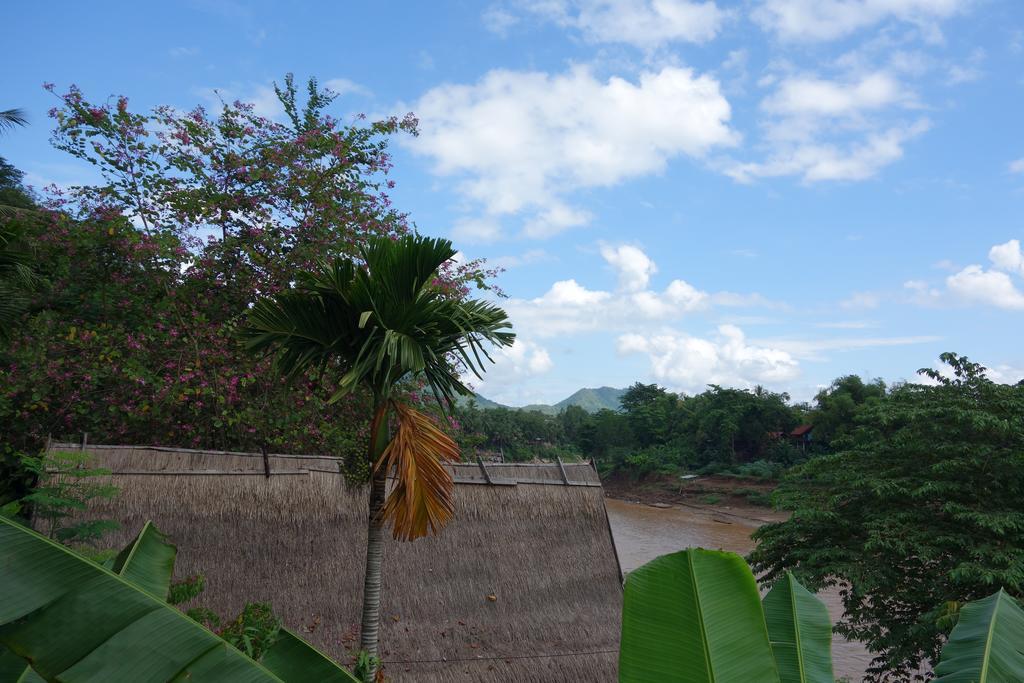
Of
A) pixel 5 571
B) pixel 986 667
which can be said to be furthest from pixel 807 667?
pixel 5 571

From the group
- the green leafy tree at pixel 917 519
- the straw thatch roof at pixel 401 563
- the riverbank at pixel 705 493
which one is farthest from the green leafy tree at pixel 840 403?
the straw thatch roof at pixel 401 563

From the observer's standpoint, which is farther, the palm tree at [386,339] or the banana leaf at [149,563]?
the palm tree at [386,339]

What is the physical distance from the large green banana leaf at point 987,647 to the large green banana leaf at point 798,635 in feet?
0.94

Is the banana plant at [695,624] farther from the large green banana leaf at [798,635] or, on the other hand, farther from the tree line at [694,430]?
Answer: the tree line at [694,430]

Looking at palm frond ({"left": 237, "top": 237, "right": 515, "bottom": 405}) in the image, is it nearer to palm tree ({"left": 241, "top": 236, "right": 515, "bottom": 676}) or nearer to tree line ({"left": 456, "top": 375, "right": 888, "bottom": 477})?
palm tree ({"left": 241, "top": 236, "right": 515, "bottom": 676})

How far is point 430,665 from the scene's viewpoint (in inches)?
216

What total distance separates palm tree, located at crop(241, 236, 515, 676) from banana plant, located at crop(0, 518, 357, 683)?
2315 mm

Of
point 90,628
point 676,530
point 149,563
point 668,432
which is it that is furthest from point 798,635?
point 668,432

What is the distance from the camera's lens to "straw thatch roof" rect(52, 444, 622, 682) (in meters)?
5.39

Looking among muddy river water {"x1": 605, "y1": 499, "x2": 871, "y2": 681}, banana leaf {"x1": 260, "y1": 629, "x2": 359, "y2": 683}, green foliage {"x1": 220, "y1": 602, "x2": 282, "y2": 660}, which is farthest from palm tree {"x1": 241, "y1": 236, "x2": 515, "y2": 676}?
muddy river water {"x1": 605, "y1": 499, "x2": 871, "y2": 681}

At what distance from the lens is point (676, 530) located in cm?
2478

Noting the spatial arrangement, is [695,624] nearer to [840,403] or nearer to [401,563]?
[401,563]

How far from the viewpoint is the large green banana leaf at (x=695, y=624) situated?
1536mm

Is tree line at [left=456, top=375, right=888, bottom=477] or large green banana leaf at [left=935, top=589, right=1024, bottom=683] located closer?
large green banana leaf at [left=935, top=589, right=1024, bottom=683]
